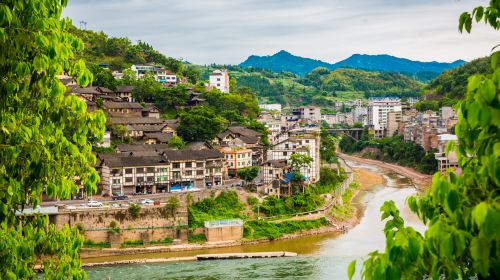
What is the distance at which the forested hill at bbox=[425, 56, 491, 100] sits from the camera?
51.2 metres

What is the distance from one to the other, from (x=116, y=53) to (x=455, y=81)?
89.8 ft

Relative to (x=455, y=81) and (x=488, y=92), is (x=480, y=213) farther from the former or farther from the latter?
(x=455, y=81)

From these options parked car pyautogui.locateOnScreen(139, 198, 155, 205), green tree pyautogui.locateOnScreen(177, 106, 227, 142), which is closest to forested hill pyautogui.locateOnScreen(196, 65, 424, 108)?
green tree pyautogui.locateOnScreen(177, 106, 227, 142)

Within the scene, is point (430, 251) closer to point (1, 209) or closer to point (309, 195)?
point (1, 209)

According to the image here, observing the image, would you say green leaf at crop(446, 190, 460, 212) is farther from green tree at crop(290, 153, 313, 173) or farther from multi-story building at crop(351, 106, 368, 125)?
multi-story building at crop(351, 106, 368, 125)

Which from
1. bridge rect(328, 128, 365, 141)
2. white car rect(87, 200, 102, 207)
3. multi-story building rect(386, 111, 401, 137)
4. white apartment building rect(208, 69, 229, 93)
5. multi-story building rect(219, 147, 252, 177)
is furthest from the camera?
bridge rect(328, 128, 365, 141)

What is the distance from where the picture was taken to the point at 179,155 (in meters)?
25.0

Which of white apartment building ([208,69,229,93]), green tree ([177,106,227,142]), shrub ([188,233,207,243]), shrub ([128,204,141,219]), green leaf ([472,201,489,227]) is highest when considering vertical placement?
white apartment building ([208,69,229,93])

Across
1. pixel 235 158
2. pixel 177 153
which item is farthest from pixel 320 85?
pixel 177 153

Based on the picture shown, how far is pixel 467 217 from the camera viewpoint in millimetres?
2080

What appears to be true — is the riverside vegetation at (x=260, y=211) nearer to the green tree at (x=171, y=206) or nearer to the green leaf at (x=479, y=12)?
the green tree at (x=171, y=206)

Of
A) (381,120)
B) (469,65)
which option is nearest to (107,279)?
(381,120)

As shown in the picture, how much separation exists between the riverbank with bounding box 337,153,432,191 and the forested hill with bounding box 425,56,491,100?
847 centimetres

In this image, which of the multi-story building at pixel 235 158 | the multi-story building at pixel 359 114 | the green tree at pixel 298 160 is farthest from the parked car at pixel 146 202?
the multi-story building at pixel 359 114
